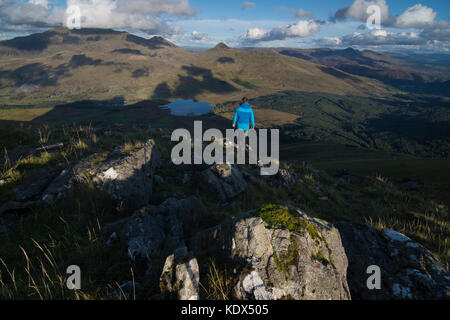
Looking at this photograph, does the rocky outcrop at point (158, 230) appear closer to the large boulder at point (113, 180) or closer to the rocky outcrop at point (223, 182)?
the large boulder at point (113, 180)

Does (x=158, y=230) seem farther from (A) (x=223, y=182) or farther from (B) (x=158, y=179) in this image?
(A) (x=223, y=182)

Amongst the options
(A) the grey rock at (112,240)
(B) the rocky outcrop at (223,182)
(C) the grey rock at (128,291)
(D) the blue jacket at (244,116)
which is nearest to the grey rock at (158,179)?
(B) the rocky outcrop at (223,182)

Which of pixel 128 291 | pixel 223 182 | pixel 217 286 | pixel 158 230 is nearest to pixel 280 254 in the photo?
pixel 217 286

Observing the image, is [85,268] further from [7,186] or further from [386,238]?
[386,238]

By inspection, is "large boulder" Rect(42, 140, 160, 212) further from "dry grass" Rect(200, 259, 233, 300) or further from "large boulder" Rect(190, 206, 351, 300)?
"dry grass" Rect(200, 259, 233, 300)

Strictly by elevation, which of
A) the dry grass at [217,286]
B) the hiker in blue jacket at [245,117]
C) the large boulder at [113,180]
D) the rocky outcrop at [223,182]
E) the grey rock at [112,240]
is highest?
the hiker in blue jacket at [245,117]

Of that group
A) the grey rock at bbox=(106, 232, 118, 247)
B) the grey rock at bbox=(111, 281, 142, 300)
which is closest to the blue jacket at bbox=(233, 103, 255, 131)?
the grey rock at bbox=(106, 232, 118, 247)
